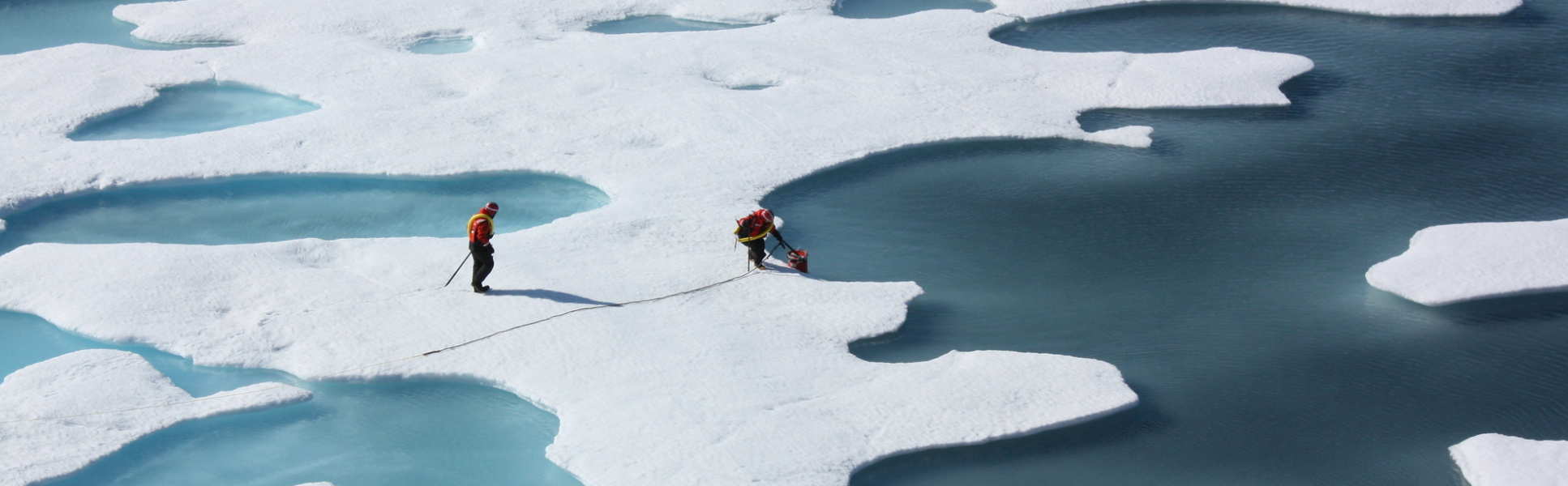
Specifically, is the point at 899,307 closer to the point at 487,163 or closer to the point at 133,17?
the point at 487,163

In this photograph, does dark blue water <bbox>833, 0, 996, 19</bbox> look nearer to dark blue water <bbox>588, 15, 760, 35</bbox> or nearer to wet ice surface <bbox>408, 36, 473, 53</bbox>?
dark blue water <bbox>588, 15, 760, 35</bbox>

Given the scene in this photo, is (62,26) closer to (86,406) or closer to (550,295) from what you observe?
(86,406)

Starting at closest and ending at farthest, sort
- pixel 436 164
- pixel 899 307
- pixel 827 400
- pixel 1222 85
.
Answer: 1. pixel 827 400
2. pixel 899 307
3. pixel 436 164
4. pixel 1222 85

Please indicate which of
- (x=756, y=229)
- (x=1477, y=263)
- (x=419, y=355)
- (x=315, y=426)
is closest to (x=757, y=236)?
(x=756, y=229)

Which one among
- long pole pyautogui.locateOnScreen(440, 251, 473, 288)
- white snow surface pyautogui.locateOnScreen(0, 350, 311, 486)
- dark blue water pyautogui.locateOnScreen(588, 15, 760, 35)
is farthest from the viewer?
dark blue water pyautogui.locateOnScreen(588, 15, 760, 35)

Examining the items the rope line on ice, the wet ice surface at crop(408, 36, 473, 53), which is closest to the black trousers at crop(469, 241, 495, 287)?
the rope line on ice

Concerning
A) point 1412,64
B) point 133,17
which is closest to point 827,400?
point 1412,64
